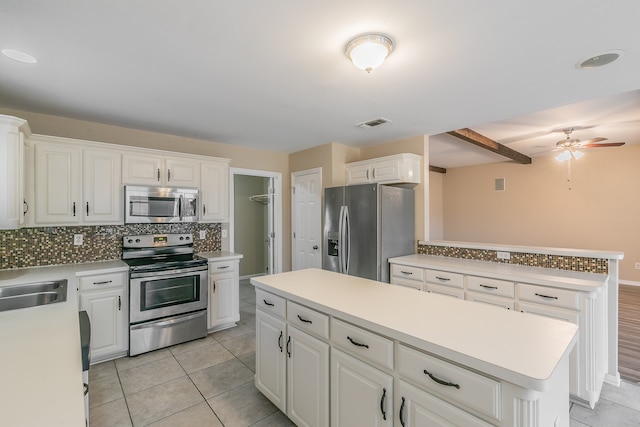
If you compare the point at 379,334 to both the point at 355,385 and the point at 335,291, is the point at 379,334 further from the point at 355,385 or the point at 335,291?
the point at 335,291

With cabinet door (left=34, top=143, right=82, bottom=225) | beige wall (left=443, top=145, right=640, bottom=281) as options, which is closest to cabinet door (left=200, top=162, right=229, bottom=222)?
cabinet door (left=34, top=143, right=82, bottom=225)

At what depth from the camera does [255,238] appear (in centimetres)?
632

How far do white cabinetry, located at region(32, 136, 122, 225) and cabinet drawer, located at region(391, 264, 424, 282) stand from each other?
3123 mm

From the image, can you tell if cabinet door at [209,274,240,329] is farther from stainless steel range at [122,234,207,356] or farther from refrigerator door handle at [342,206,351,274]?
refrigerator door handle at [342,206,351,274]

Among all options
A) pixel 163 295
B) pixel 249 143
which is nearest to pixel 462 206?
pixel 249 143

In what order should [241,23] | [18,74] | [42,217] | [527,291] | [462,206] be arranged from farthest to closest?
1. [462,206]
2. [42,217]
3. [527,291]
4. [18,74]
5. [241,23]

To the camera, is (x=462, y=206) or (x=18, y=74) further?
(x=462, y=206)

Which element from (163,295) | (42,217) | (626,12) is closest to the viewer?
(626,12)

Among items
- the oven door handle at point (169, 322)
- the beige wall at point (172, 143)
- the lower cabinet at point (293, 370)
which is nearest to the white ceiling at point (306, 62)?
the beige wall at point (172, 143)

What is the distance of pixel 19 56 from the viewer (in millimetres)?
1910

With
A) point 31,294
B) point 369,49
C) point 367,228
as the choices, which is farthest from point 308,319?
point 31,294

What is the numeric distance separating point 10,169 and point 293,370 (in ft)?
8.63

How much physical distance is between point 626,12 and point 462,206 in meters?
6.43

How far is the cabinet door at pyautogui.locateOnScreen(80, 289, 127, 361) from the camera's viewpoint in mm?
2756
